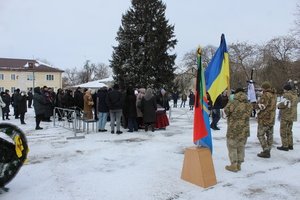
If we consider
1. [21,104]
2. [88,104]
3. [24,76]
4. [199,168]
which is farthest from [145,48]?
[24,76]

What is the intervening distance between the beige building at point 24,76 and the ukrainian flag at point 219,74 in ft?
211

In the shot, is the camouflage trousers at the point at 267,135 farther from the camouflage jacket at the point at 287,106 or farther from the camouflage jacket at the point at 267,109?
the camouflage jacket at the point at 287,106

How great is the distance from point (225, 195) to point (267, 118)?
360 centimetres

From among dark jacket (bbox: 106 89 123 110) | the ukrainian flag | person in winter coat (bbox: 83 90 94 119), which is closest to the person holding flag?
the ukrainian flag

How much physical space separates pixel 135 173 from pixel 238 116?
2.52m

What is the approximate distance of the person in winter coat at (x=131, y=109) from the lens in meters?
12.3

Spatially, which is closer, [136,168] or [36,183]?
[36,183]

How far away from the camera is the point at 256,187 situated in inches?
237

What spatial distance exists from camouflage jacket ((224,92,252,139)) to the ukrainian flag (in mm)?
605

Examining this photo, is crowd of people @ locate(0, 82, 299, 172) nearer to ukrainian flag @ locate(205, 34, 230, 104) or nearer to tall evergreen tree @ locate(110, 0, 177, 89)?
ukrainian flag @ locate(205, 34, 230, 104)

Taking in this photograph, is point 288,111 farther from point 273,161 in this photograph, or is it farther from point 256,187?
point 256,187

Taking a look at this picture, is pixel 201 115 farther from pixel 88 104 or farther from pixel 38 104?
pixel 38 104

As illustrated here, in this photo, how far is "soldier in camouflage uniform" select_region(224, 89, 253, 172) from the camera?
22.9ft

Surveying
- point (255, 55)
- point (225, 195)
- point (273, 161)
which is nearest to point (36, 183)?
point (225, 195)
